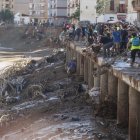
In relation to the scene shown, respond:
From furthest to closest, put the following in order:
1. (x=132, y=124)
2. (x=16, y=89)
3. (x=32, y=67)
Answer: (x=32, y=67) → (x=16, y=89) → (x=132, y=124)

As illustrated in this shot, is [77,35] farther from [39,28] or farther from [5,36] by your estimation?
[5,36]

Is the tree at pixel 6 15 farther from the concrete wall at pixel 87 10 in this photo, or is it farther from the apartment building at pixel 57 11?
the concrete wall at pixel 87 10

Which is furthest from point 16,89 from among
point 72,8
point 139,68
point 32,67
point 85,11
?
point 72,8

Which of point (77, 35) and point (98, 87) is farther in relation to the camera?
point (77, 35)

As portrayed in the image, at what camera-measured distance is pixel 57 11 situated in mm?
144625

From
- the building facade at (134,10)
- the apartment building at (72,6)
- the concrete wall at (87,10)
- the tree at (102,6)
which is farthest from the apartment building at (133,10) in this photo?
the apartment building at (72,6)

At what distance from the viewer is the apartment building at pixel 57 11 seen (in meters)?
144

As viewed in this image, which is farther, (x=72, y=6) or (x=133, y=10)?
(x=72, y=6)

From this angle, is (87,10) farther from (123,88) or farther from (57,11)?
(123,88)

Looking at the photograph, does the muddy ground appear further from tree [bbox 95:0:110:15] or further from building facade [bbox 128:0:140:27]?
tree [bbox 95:0:110:15]

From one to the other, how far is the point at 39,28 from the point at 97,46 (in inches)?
3071

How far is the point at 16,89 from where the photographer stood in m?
41.8

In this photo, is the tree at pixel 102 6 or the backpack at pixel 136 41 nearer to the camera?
the backpack at pixel 136 41

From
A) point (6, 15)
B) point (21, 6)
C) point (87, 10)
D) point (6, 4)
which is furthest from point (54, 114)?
point (6, 4)
